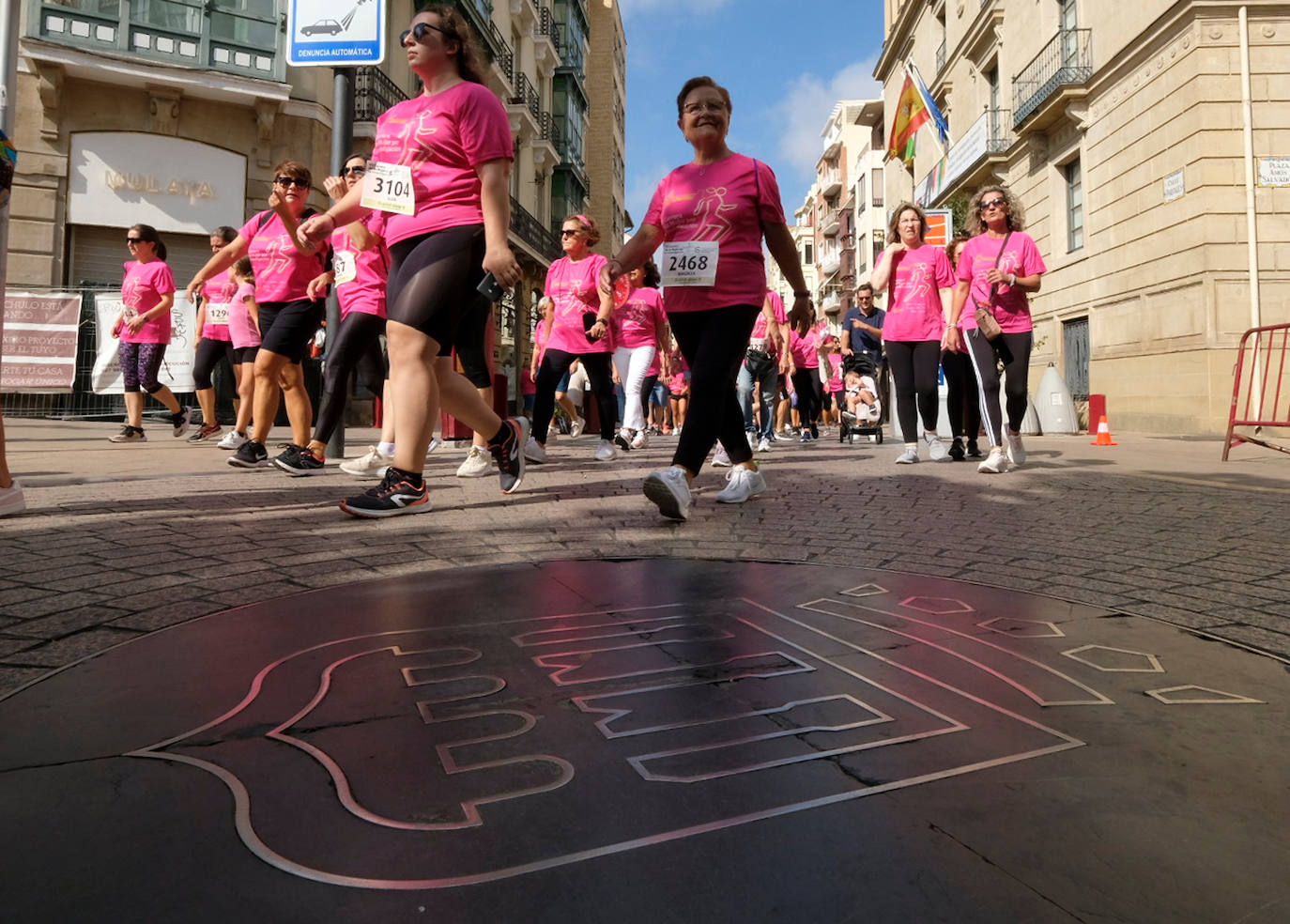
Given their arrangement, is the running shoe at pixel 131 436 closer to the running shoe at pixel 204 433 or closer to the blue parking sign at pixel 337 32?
the running shoe at pixel 204 433

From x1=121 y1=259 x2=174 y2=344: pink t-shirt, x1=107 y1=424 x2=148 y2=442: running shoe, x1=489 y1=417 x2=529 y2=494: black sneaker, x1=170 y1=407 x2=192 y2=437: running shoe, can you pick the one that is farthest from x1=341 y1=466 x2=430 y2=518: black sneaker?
x1=170 y1=407 x2=192 y2=437: running shoe

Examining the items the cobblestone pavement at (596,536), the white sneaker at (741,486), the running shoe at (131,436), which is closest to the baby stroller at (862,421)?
the cobblestone pavement at (596,536)

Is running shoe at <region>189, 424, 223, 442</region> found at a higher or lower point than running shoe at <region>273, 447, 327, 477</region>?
higher

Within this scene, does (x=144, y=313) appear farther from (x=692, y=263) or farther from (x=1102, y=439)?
(x=1102, y=439)

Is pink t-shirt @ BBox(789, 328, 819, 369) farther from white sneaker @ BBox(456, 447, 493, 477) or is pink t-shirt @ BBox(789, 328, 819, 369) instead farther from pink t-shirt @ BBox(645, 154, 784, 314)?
pink t-shirt @ BBox(645, 154, 784, 314)

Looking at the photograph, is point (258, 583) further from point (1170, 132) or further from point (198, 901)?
point (1170, 132)

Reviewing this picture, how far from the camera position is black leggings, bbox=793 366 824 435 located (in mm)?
12969

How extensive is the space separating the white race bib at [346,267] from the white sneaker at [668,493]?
8.81ft

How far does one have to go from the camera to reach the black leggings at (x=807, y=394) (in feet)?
42.5

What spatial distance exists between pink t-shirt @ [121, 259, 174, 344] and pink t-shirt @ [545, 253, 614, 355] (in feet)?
12.0

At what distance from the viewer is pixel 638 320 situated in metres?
8.66

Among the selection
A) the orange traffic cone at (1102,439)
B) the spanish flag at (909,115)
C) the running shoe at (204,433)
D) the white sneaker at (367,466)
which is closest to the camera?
the white sneaker at (367,466)

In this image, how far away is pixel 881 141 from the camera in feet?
172

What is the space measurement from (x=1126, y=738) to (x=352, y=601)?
1.76 meters
